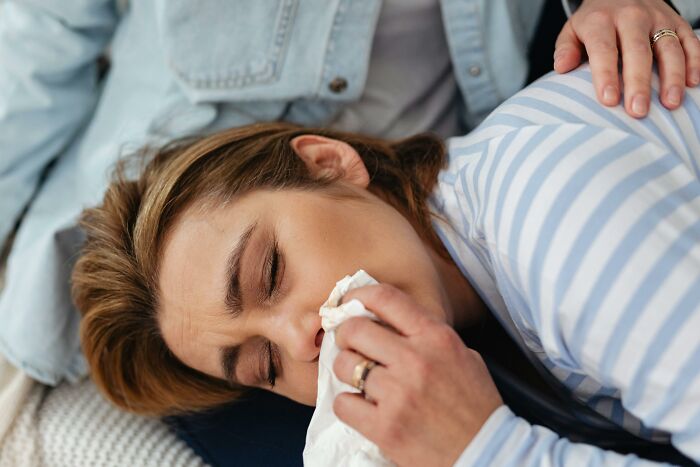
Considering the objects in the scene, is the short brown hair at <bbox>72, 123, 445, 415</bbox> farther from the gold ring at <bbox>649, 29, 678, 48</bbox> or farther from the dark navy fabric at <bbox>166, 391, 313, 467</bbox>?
the gold ring at <bbox>649, 29, 678, 48</bbox>

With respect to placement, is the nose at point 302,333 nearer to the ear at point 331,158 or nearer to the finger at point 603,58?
the ear at point 331,158

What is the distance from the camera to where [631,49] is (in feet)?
3.34

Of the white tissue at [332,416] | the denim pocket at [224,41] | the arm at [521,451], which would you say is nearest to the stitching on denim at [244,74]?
the denim pocket at [224,41]

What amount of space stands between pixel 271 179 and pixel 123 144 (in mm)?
386

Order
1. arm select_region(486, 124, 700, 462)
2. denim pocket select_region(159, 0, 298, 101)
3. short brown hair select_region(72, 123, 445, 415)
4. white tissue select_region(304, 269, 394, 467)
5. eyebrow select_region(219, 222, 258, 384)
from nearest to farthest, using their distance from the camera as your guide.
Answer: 1. arm select_region(486, 124, 700, 462)
2. white tissue select_region(304, 269, 394, 467)
3. eyebrow select_region(219, 222, 258, 384)
4. short brown hair select_region(72, 123, 445, 415)
5. denim pocket select_region(159, 0, 298, 101)

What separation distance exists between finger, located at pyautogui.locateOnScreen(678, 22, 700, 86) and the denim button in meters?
0.52

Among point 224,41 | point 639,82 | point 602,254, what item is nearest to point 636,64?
point 639,82

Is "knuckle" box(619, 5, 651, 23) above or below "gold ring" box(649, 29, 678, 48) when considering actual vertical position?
above

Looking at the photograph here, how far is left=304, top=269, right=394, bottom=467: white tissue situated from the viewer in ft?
2.99


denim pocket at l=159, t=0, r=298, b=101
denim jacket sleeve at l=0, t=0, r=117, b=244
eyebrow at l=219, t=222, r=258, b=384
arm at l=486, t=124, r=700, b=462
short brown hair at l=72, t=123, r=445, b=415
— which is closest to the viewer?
arm at l=486, t=124, r=700, b=462

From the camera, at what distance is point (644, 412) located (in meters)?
0.83

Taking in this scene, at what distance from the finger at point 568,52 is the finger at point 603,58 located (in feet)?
0.07

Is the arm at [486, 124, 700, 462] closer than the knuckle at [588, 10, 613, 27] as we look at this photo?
Yes

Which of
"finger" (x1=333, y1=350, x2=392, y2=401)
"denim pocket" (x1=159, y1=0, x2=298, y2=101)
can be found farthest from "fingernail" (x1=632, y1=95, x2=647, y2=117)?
"denim pocket" (x1=159, y1=0, x2=298, y2=101)
